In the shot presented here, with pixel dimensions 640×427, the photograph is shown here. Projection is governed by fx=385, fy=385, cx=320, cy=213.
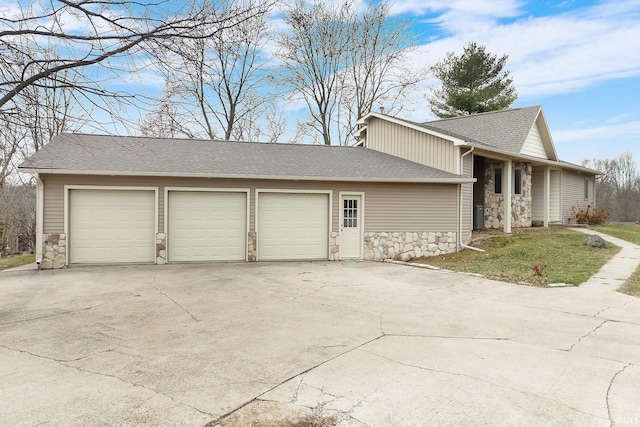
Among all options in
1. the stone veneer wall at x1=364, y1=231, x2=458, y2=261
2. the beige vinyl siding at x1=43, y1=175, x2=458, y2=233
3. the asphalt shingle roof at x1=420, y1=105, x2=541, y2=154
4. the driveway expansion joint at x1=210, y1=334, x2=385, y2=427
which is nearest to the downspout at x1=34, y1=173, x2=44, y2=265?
the beige vinyl siding at x1=43, y1=175, x2=458, y2=233

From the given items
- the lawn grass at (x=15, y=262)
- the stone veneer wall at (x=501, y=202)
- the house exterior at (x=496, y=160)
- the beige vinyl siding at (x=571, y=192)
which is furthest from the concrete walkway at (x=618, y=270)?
the lawn grass at (x=15, y=262)

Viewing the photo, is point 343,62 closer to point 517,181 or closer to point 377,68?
point 377,68

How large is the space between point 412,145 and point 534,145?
Result: 6642mm

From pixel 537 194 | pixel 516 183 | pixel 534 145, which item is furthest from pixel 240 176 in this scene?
pixel 537 194

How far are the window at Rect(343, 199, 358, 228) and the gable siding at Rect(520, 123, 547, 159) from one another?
8.36m

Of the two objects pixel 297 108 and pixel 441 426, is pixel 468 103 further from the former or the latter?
pixel 441 426

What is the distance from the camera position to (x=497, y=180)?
1588cm

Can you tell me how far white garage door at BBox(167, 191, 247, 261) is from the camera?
35.7ft

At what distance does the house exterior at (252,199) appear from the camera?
405 inches

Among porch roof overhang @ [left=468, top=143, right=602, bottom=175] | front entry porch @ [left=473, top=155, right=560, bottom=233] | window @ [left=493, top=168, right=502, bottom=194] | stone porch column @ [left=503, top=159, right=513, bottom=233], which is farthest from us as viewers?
window @ [left=493, top=168, right=502, bottom=194]

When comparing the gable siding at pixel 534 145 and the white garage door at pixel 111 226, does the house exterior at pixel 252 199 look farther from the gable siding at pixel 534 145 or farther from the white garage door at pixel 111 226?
the gable siding at pixel 534 145

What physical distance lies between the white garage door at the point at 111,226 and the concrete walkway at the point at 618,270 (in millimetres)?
10555

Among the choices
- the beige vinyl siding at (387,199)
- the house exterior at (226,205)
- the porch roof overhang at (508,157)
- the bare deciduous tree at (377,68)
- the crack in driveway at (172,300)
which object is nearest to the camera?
the crack in driveway at (172,300)

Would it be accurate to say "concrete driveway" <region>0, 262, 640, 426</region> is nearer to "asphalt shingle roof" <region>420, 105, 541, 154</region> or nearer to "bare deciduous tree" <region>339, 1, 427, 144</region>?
"asphalt shingle roof" <region>420, 105, 541, 154</region>
